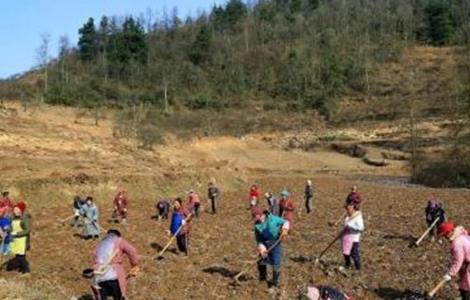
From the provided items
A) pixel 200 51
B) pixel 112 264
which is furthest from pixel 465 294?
pixel 200 51

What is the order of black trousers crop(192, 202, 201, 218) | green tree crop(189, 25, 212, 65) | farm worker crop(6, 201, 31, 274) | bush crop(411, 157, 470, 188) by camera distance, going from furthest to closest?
1. green tree crop(189, 25, 212, 65)
2. bush crop(411, 157, 470, 188)
3. black trousers crop(192, 202, 201, 218)
4. farm worker crop(6, 201, 31, 274)

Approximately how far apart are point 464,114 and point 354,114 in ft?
167

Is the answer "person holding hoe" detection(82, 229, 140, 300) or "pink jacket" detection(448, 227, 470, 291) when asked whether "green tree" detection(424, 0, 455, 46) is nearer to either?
"pink jacket" detection(448, 227, 470, 291)

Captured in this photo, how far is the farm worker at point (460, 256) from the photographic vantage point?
12383 millimetres

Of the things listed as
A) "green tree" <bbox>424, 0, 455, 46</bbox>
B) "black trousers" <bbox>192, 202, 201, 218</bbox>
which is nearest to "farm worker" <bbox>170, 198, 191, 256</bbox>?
"black trousers" <bbox>192, 202, 201, 218</bbox>

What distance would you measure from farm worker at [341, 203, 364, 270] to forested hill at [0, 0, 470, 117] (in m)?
80.9

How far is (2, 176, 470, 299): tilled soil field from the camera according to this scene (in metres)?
15.8

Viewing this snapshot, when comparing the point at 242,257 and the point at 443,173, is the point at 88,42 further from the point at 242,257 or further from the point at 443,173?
the point at 242,257

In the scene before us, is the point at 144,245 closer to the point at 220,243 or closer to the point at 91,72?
the point at 220,243

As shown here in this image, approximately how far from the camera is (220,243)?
2281 centimetres

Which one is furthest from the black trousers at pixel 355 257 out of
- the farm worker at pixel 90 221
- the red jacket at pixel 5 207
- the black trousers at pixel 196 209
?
the black trousers at pixel 196 209

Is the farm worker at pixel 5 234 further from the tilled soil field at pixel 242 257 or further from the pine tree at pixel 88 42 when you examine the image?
the pine tree at pixel 88 42

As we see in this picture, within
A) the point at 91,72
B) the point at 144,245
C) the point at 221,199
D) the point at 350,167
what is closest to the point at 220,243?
the point at 144,245

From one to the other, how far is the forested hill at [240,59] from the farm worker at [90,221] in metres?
72.1
